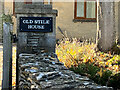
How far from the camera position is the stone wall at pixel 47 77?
90.5 inches

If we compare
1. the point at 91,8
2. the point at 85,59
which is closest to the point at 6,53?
the point at 85,59

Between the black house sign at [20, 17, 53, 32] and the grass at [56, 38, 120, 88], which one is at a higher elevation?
the black house sign at [20, 17, 53, 32]

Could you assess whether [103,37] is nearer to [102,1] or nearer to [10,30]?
[102,1]

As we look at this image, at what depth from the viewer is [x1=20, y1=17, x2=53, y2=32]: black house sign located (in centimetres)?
429

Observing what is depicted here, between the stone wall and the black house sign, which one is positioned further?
the black house sign

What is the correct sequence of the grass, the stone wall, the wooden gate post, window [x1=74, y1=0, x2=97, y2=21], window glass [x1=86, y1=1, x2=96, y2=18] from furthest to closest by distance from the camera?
1. window glass [x1=86, y1=1, x2=96, y2=18]
2. window [x1=74, y1=0, x2=97, y2=21]
3. the grass
4. the wooden gate post
5. the stone wall

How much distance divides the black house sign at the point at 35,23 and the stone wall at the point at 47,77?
2.31ft

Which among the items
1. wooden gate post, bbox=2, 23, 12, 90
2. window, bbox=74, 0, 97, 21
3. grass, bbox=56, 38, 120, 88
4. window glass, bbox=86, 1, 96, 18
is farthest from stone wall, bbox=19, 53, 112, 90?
window glass, bbox=86, 1, 96, 18

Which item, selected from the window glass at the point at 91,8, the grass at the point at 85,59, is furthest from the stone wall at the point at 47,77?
the window glass at the point at 91,8

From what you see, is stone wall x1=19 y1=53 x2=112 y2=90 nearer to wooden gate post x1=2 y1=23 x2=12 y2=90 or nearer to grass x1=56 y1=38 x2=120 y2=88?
wooden gate post x1=2 y1=23 x2=12 y2=90

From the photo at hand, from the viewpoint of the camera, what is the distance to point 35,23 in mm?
4289

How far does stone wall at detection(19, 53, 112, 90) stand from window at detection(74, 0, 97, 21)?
952 cm

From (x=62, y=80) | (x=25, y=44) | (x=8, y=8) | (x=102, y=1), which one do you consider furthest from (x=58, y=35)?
(x=62, y=80)

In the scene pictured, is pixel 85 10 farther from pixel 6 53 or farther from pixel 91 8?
pixel 6 53
